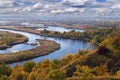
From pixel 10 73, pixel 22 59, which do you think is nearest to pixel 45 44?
pixel 22 59

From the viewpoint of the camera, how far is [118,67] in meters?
60.9

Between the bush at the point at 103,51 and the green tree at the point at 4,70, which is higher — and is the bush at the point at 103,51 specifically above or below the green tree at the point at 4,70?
above

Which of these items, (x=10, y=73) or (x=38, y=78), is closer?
(x=38, y=78)

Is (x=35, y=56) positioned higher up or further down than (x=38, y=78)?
further down

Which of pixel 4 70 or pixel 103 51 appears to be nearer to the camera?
pixel 4 70

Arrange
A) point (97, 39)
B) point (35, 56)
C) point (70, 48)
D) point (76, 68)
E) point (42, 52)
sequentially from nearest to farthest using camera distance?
1. point (76, 68)
2. point (35, 56)
3. point (42, 52)
4. point (70, 48)
5. point (97, 39)

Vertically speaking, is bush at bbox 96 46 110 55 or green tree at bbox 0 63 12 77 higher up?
bush at bbox 96 46 110 55

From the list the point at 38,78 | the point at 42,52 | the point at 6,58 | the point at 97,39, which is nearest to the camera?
the point at 38,78

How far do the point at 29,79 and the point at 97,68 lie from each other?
53.7 ft

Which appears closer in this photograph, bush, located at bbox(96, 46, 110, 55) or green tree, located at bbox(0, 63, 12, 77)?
green tree, located at bbox(0, 63, 12, 77)

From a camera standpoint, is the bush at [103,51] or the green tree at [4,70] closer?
the green tree at [4,70]

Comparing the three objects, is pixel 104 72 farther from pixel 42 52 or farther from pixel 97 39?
pixel 97 39

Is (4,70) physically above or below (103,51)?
below

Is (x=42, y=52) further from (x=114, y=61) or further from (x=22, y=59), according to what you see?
(x=114, y=61)
